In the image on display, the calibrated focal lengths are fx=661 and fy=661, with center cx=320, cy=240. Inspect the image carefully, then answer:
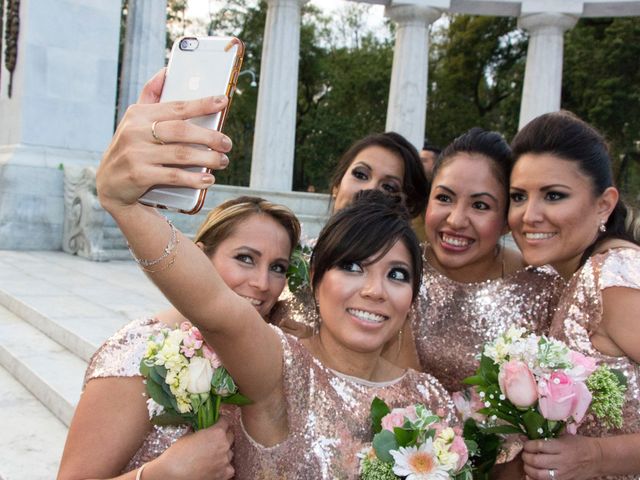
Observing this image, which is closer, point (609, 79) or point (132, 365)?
point (132, 365)

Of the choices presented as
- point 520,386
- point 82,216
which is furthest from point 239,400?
point 82,216

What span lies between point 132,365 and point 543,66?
33278 millimetres

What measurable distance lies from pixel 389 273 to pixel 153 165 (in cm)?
232

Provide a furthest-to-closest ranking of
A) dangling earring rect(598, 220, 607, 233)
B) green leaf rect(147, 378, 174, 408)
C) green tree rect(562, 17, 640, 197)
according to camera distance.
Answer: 1. green tree rect(562, 17, 640, 197)
2. dangling earring rect(598, 220, 607, 233)
3. green leaf rect(147, 378, 174, 408)

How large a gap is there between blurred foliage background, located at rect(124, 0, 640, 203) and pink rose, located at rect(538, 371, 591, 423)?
52.5 m

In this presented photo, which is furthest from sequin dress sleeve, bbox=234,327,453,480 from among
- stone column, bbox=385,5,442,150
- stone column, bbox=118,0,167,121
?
stone column, bbox=385,5,442,150

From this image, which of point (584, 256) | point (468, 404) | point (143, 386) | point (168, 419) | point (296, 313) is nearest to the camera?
point (168, 419)

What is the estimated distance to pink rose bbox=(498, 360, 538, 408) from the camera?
4254 millimetres

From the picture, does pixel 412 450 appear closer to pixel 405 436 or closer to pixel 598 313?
pixel 405 436

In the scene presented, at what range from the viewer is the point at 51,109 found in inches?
995

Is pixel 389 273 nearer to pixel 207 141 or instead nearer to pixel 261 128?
pixel 207 141

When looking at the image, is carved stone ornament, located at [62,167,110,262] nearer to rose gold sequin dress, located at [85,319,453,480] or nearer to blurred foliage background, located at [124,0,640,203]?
rose gold sequin dress, located at [85,319,453,480]

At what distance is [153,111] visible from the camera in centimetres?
286

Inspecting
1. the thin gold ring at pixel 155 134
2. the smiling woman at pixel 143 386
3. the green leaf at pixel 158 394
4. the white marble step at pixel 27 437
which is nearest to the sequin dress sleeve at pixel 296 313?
the smiling woman at pixel 143 386
